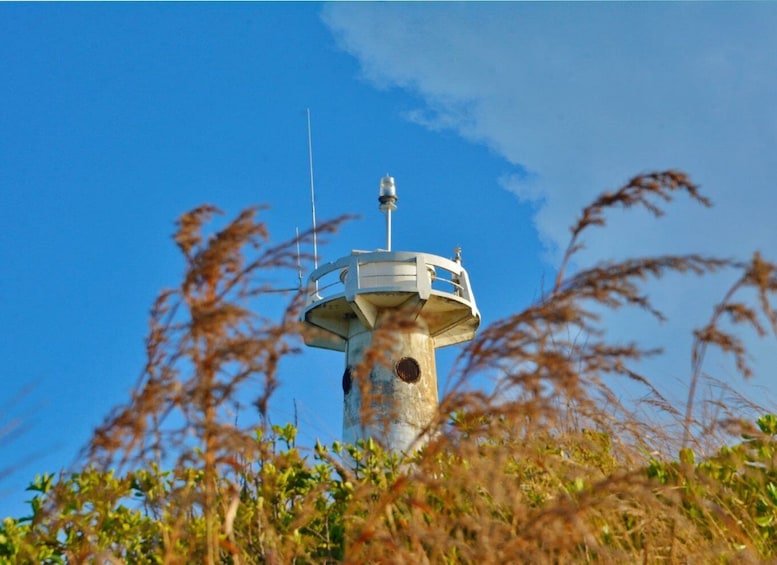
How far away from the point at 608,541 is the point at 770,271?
102cm

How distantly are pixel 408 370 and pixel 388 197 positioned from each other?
11.2 feet

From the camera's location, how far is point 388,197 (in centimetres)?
1557

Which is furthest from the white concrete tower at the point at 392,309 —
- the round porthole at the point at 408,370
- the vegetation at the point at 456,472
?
the vegetation at the point at 456,472

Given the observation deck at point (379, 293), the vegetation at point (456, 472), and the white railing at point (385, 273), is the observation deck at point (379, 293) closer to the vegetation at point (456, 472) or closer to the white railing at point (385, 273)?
the white railing at point (385, 273)

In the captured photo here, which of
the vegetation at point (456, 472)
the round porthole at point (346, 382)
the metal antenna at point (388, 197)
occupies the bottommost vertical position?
the vegetation at point (456, 472)

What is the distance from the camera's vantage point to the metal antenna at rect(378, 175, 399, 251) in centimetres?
1555

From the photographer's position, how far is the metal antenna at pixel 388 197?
1555cm

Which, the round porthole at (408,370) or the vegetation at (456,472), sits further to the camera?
the round porthole at (408,370)

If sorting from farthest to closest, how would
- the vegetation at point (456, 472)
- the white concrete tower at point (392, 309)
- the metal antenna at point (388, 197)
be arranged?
1. the metal antenna at point (388, 197)
2. the white concrete tower at point (392, 309)
3. the vegetation at point (456, 472)

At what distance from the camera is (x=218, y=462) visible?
164cm

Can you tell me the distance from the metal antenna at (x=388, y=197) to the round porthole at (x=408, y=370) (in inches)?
105

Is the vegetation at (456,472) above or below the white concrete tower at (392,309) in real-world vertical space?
below

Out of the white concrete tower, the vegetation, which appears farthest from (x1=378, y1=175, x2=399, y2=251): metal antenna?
the vegetation

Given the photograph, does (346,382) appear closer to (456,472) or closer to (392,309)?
(392,309)
